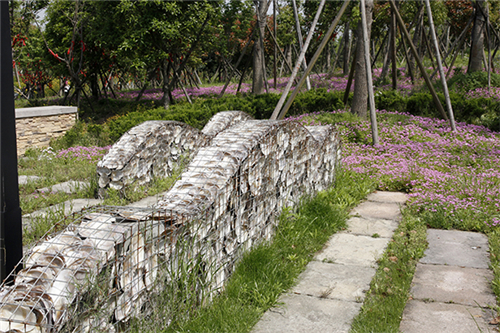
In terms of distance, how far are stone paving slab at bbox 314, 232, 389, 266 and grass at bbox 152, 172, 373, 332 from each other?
104 millimetres

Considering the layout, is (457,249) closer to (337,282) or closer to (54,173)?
(337,282)

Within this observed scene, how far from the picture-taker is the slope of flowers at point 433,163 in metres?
5.22

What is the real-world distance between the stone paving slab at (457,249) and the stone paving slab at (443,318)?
2.87 ft

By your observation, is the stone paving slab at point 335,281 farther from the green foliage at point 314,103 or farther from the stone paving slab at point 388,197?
the green foliage at point 314,103

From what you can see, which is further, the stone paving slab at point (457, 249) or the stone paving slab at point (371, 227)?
the stone paving slab at point (371, 227)

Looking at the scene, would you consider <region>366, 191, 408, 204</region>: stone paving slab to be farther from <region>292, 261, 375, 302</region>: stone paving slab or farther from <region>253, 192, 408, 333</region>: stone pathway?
<region>292, 261, 375, 302</region>: stone paving slab

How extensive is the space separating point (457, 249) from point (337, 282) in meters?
1.53

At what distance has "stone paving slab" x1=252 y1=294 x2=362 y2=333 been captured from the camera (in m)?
2.96

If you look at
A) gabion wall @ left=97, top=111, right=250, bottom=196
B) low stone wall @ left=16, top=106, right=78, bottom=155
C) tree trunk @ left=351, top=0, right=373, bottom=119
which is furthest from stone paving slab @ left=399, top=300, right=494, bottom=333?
low stone wall @ left=16, top=106, right=78, bottom=155

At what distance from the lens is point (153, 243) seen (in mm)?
2629

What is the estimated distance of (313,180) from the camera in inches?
223

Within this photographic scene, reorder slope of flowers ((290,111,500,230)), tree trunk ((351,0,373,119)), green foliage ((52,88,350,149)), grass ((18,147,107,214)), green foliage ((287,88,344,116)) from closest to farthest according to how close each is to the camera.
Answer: slope of flowers ((290,111,500,230)) → grass ((18,147,107,214)) → green foliage ((52,88,350,149)) → tree trunk ((351,0,373,119)) → green foliage ((287,88,344,116))

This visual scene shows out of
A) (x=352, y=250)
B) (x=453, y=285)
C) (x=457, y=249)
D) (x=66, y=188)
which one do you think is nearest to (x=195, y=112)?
(x=66, y=188)

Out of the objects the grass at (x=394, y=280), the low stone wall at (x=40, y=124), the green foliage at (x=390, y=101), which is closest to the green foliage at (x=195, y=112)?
the low stone wall at (x=40, y=124)
